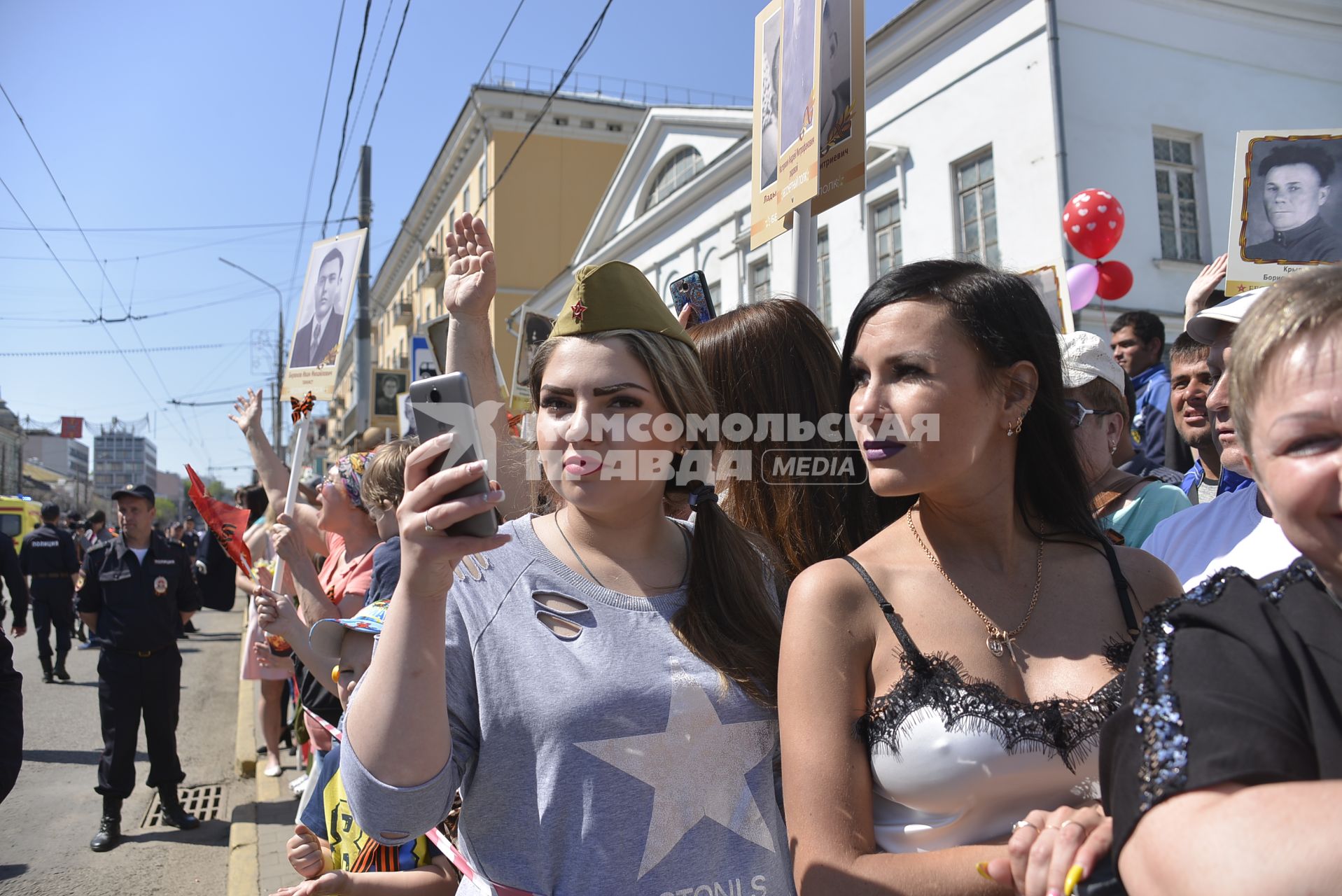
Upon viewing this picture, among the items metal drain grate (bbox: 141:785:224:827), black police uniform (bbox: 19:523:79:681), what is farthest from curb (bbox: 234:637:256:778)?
black police uniform (bbox: 19:523:79:681)

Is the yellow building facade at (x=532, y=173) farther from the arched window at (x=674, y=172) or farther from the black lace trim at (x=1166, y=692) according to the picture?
the black lace trim at (x=1166, y=692)

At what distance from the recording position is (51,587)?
39.2 feet

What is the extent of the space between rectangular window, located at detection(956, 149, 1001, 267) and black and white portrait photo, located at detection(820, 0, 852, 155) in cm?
978

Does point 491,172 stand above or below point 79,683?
above

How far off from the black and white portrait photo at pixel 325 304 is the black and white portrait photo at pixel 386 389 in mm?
9843

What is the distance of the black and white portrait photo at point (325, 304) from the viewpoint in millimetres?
5574

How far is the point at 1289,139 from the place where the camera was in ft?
10.4

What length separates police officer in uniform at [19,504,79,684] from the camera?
38.1 feet

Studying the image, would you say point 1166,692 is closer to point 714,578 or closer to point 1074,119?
point 714,578

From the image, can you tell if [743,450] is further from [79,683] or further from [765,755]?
[79,683]

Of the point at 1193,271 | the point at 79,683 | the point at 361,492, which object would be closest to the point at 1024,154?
the point at 1193,271

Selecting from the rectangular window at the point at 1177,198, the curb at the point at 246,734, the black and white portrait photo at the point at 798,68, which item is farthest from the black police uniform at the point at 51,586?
the rectangular window at the point at 1177,198

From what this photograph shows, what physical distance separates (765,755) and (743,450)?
0.97m

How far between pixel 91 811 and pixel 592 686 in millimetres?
6838
